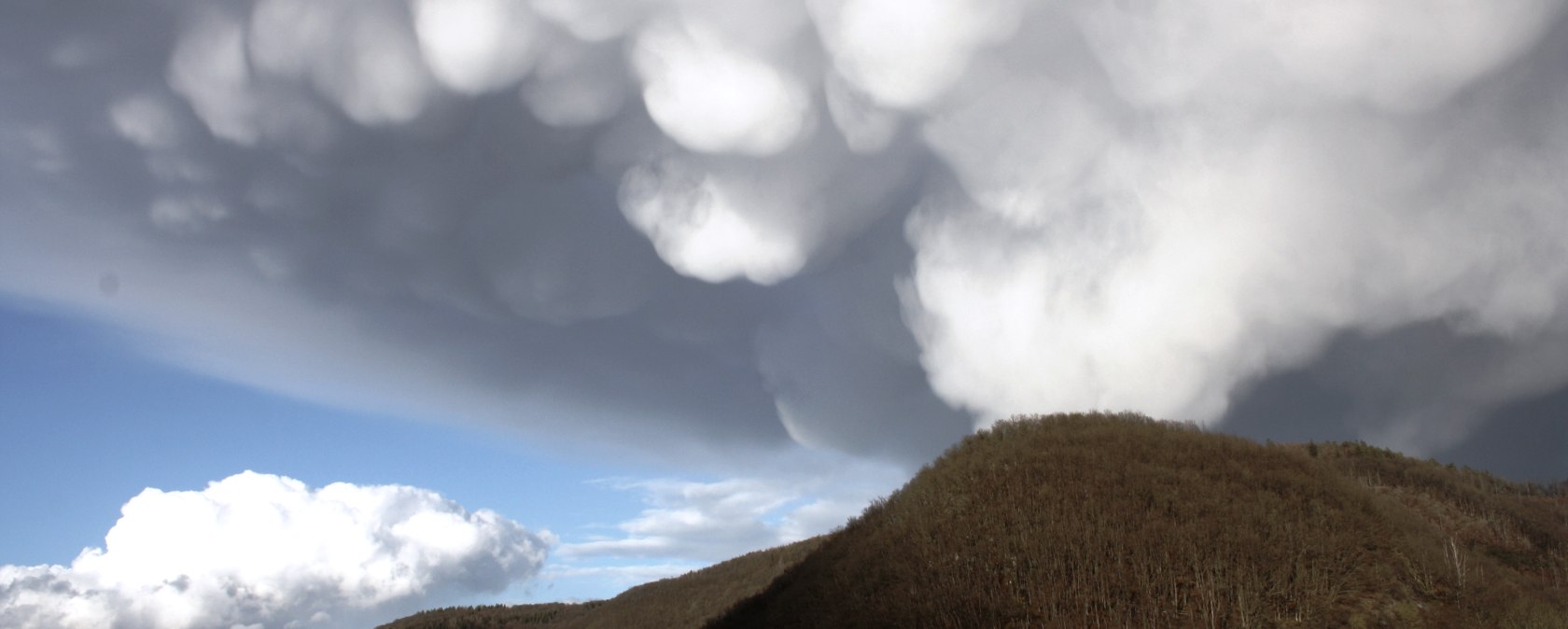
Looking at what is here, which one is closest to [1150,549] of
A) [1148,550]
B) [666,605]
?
[1148,550]

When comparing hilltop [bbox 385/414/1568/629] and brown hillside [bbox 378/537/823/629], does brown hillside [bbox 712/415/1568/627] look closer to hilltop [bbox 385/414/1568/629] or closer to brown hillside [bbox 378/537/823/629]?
hilltop [bbox 385/414/1568/629]

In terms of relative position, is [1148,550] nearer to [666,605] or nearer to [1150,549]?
[1150,549]

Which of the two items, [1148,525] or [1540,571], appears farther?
[1540,571]

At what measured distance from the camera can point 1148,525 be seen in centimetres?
2064

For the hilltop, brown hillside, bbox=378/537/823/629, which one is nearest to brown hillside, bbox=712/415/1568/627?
the hilltop

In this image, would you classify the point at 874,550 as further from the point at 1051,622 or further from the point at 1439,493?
the point at 1439,493

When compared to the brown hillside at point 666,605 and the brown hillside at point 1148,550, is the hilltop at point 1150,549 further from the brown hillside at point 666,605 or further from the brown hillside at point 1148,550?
the brown hillside at point 666,605

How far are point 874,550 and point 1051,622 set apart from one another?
7494mm

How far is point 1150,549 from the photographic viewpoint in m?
19.6

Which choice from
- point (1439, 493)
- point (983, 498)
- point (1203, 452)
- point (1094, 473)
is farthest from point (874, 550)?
point (1439, 493)

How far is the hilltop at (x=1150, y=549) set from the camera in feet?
59.3

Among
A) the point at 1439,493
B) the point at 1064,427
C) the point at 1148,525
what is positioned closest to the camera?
the point at 1148,525

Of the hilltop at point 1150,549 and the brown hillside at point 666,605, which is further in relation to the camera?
the brown hillside at point 666,605

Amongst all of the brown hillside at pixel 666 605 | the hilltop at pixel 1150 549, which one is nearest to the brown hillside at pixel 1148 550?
the hilltop at pixel 1150 549
